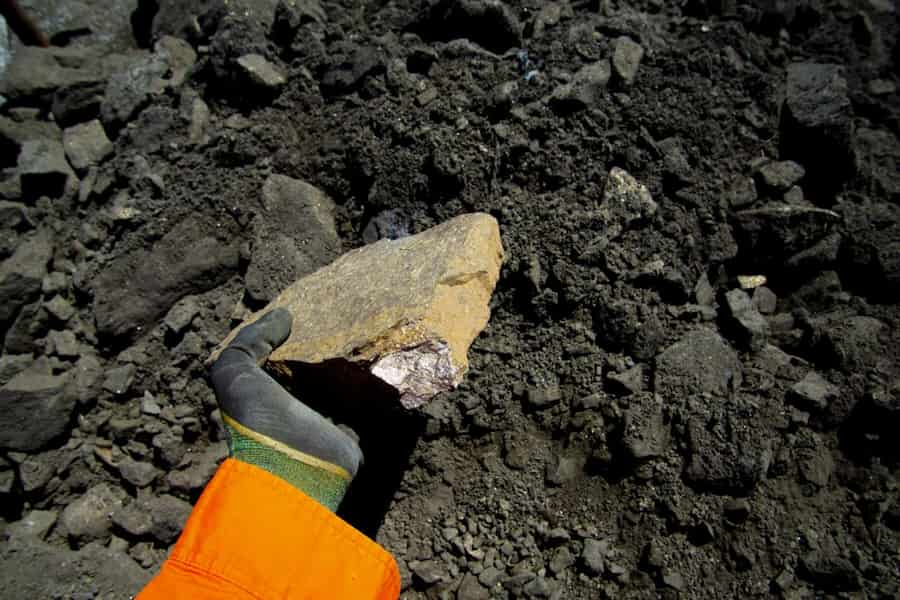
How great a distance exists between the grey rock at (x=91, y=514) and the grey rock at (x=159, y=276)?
0.59 meters

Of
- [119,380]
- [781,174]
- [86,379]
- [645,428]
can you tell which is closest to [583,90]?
[781,174]

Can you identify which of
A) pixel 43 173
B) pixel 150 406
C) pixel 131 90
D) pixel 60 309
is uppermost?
pixel 131 90

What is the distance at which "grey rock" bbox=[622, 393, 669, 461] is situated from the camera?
1931mm

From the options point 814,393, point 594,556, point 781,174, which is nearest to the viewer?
point 594,556

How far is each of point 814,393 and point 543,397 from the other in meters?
0.84

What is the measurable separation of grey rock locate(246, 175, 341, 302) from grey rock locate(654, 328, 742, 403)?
1303mm

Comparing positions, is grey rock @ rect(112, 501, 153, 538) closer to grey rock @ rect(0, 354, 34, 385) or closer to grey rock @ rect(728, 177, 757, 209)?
grey rock @ rect(0, 354, 34, 385)

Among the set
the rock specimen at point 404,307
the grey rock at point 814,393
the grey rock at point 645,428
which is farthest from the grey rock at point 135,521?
the grey rock at point 814,393

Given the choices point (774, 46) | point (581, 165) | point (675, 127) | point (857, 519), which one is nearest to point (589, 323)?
point (581, 165)

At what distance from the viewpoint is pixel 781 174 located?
233cm

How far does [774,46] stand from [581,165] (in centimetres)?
108

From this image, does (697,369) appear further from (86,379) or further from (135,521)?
(86,379)

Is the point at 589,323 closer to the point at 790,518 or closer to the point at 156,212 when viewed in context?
the point at 790,518

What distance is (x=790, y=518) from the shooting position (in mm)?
1869
